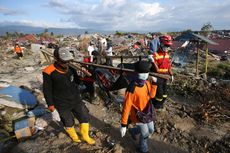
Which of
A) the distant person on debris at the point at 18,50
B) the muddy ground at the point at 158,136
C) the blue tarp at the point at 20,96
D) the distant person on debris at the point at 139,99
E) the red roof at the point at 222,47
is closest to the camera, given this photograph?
the distant person on debris at the point at 139,99

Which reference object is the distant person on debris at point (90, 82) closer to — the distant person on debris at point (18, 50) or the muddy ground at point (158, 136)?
the muddy ground at point (158, 136)

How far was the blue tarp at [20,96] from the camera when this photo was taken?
18.8 feet

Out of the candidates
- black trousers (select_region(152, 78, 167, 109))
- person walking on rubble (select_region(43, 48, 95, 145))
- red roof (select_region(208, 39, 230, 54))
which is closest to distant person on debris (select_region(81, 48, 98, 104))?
person walking on rubble (select_region(43, 48, 95, 145))

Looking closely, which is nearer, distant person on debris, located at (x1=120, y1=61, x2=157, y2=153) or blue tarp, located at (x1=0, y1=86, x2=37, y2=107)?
distant person on debris, located at (x1=120, y1=61, x2=157, y2=153)

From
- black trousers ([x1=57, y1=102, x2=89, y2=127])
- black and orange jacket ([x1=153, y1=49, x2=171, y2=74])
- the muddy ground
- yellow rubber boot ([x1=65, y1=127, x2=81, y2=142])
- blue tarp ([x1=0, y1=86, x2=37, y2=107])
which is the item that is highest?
black and orange jacket ([x1=153, y1=49, x2=171, y2=74])

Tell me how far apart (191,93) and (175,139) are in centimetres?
291

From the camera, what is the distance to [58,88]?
3.60 metres

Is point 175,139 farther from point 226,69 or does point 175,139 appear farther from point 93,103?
point 226,69

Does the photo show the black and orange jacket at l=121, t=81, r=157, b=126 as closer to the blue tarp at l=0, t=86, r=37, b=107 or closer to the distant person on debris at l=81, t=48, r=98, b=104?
the distant person on debris at l=81, t=48, r=98, b=104

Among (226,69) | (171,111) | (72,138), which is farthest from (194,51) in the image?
(72,138)

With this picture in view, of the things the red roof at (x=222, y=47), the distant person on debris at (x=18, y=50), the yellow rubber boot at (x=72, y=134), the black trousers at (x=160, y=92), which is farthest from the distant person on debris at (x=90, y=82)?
the red roof at (x=222, y=47)

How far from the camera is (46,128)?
4.80m

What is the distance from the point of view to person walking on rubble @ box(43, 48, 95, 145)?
137 inches

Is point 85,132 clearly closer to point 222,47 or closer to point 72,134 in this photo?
point 72,134
